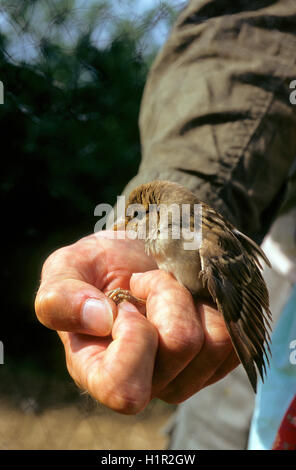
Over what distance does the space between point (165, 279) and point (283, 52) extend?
36.8 inches

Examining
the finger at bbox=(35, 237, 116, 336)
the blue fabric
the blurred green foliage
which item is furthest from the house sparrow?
the blurred green foliage

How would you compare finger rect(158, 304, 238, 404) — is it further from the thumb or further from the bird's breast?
the thumb

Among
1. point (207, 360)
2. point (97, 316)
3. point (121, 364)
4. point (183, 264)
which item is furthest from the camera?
point (183, 264)

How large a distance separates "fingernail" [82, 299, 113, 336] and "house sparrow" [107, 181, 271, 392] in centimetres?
21

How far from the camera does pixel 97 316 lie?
3.45 feet

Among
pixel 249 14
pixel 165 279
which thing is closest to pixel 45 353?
pixel 165 279

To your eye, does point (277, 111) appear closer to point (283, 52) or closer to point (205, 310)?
point (283, 52)

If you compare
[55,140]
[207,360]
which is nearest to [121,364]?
[207,360]

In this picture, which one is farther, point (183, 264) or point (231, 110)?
point (231, 110)

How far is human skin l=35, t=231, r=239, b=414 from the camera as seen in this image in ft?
3.16

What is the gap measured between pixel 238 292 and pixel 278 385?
27.4 inches

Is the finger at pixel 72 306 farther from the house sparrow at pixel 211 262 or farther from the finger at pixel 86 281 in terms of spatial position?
the house sparrow at pixel 211 262

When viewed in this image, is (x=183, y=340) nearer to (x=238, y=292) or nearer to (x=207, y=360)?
(x=207, y=360)

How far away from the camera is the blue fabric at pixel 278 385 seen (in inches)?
68.9
